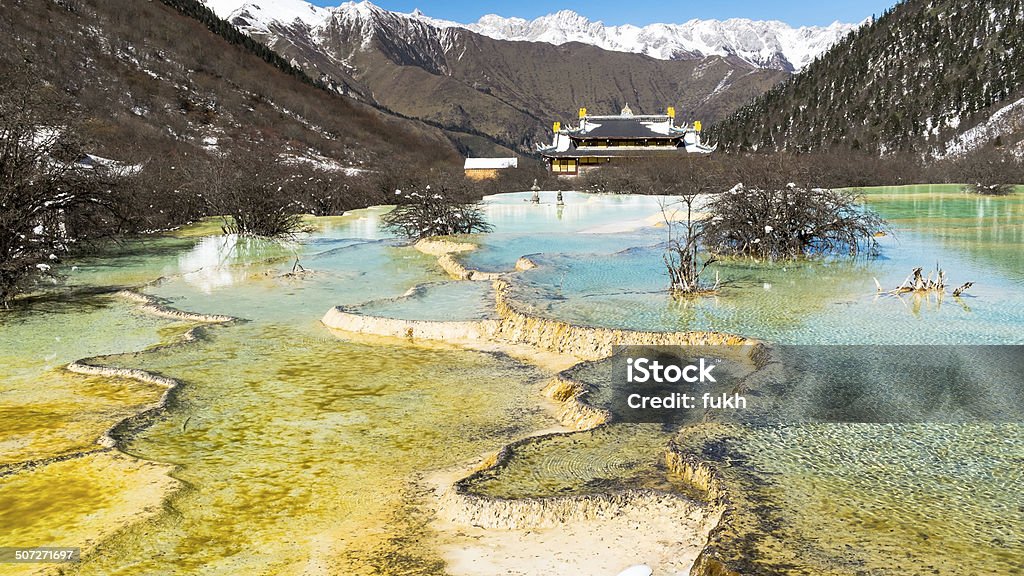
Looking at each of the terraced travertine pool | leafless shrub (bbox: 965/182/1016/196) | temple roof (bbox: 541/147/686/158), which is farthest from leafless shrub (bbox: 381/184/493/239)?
temple roof (bbox: 541/147/686/158)

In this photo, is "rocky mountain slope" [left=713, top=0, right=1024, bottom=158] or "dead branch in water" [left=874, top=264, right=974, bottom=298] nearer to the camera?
"dead branch in water" [left=874, top=264, right=974, bottom=298]

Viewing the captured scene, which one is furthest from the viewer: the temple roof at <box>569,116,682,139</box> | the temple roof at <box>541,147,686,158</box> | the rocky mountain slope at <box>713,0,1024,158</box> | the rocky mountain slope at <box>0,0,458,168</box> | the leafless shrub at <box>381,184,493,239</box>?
the rocky mountain slope at <box>713,0,1024,158</box>

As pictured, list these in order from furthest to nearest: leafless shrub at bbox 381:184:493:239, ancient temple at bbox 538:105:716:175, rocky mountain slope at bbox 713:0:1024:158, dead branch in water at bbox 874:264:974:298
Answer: rocky mountain slope at bbox 713:0:1024:158, ancient temple at bbox 538:105:716:175, leafless shrub at bbox 381:184:493:239, dead branch in water at bbox 874:264:974:298

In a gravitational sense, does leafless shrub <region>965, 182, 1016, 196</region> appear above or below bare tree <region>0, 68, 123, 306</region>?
below

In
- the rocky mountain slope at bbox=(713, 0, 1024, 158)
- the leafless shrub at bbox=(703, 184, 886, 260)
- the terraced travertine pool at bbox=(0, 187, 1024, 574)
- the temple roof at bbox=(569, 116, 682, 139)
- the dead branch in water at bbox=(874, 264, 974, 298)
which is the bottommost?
the terraced travertine pool at bbox=(0, 187, 1024, 574)

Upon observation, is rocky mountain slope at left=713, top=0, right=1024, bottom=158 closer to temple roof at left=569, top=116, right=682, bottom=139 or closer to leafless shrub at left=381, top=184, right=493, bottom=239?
temple roof at left=569, top=116, right=682, bottom=139

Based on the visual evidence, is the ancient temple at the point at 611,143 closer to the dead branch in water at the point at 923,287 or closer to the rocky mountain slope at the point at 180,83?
the rocky mountain slope at the point at 180,83

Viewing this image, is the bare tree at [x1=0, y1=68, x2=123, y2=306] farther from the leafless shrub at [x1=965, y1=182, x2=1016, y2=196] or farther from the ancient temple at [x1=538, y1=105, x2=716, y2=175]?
the ancient temple at [x1=538, y1=105, x2=716, y2=175]
